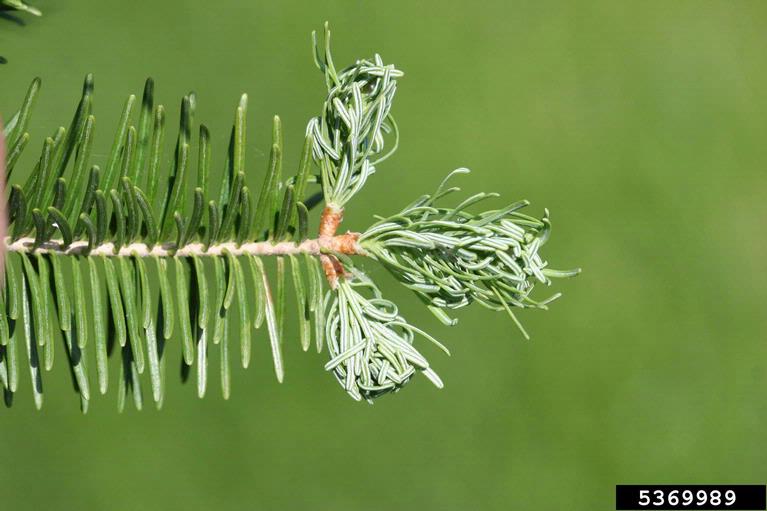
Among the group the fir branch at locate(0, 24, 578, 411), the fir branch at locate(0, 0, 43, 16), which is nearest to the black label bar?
the fir branch at locate(0, 24, 578, 411)

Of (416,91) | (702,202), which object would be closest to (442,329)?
(416,91)

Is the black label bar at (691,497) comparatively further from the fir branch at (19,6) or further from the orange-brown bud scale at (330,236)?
the fir branch at (19,6)

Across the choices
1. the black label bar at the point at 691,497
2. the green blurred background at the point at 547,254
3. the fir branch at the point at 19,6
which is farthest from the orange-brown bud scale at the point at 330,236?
the black label bar at the point at 691,497

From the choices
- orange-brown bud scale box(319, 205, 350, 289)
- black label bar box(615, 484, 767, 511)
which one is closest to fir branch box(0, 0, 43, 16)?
orange-brown bud scale box(319, 205, 350, 289)

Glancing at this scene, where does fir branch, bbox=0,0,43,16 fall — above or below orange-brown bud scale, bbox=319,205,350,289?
above

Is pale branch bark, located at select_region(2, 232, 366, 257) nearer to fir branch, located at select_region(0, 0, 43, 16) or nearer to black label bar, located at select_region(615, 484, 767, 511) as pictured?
fir branch, located at select_region(0, 0, 43, 16)

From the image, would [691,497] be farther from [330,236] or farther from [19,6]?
[19,6]

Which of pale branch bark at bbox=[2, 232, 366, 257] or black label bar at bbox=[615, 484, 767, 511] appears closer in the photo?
pale branch bark at bbox=[2, 232, 366, 257]

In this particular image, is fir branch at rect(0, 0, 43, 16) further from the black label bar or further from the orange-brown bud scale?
the black label bar

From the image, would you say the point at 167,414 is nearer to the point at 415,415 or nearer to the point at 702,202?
the point at 415,415

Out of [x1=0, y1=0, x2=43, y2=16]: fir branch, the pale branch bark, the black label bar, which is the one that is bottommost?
the black label bar
